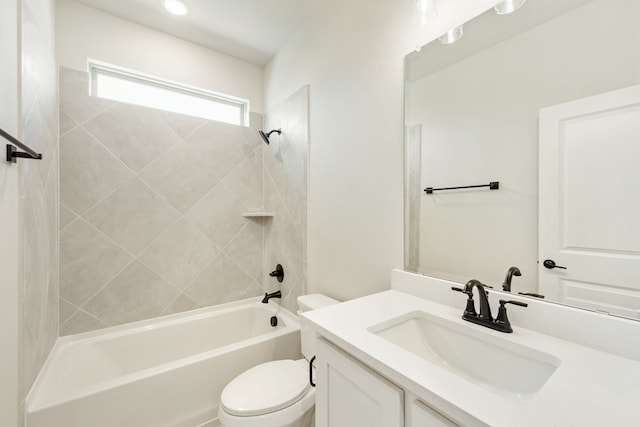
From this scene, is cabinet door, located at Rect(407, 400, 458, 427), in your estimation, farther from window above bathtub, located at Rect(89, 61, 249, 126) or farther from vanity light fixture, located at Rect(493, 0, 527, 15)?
window above bathtub, located at Rect(89, 61, 249, 126)

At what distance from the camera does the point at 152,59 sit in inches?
76.9

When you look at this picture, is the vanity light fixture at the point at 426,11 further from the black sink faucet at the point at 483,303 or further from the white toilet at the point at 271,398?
the white toilet at the point at 271,398

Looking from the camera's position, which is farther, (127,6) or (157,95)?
(157,95)

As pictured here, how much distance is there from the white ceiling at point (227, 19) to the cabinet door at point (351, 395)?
211 centimetres

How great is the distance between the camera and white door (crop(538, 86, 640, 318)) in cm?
65

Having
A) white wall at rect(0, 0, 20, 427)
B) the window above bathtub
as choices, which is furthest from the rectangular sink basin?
the window above bathtub

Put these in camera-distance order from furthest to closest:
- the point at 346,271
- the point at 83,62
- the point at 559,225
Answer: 1. the point at 83,62
2. the point at 346,271
3. the point at 559,225

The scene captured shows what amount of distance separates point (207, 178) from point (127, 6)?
1262mm

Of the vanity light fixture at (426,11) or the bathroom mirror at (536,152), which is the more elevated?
the vanity light fixture at (426,11)

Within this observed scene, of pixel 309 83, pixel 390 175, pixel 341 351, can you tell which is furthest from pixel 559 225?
pixel 309 83

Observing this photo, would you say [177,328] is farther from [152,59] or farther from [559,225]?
[559,225]

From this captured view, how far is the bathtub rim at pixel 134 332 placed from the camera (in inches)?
46.1

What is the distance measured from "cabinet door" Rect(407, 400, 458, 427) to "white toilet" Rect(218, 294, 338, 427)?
78cm

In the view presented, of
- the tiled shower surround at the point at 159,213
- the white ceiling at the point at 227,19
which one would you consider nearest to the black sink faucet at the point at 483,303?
the tiled shower surround at the point at 159,213
